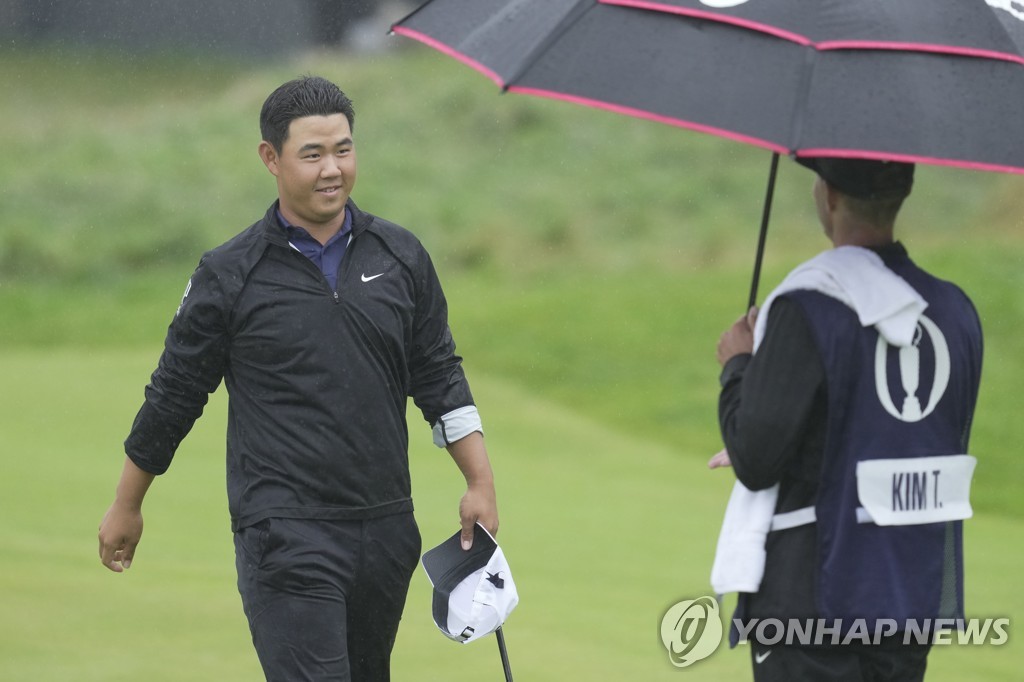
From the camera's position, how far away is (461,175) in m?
16.3

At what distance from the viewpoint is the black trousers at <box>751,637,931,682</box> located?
8.37 feet

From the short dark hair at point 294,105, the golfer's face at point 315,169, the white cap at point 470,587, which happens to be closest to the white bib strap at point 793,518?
the white cap at point 470,587

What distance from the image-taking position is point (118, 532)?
3.28 m

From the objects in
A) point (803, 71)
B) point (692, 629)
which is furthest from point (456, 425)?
point (803, 71)

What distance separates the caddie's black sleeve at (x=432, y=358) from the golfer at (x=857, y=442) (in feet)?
2.84

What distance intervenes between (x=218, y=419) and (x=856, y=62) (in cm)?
714

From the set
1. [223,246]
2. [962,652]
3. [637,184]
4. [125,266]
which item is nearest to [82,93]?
[125,266]

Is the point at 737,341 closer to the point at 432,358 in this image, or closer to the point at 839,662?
the point at 839,662

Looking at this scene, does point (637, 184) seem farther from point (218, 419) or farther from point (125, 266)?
point (218, 419)

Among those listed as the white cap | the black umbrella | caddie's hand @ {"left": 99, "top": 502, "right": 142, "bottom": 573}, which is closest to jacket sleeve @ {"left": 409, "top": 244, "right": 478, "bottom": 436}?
the white cap

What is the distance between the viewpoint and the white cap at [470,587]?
10.8 ft

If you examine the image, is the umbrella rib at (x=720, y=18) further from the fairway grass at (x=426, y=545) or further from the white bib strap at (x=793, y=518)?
the fairway grass at (x=426, y=545)

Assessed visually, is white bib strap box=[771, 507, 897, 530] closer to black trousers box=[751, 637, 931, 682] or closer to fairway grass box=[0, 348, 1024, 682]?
black trousers box=[751, 637, 931, 682]

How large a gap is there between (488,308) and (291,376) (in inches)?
376
